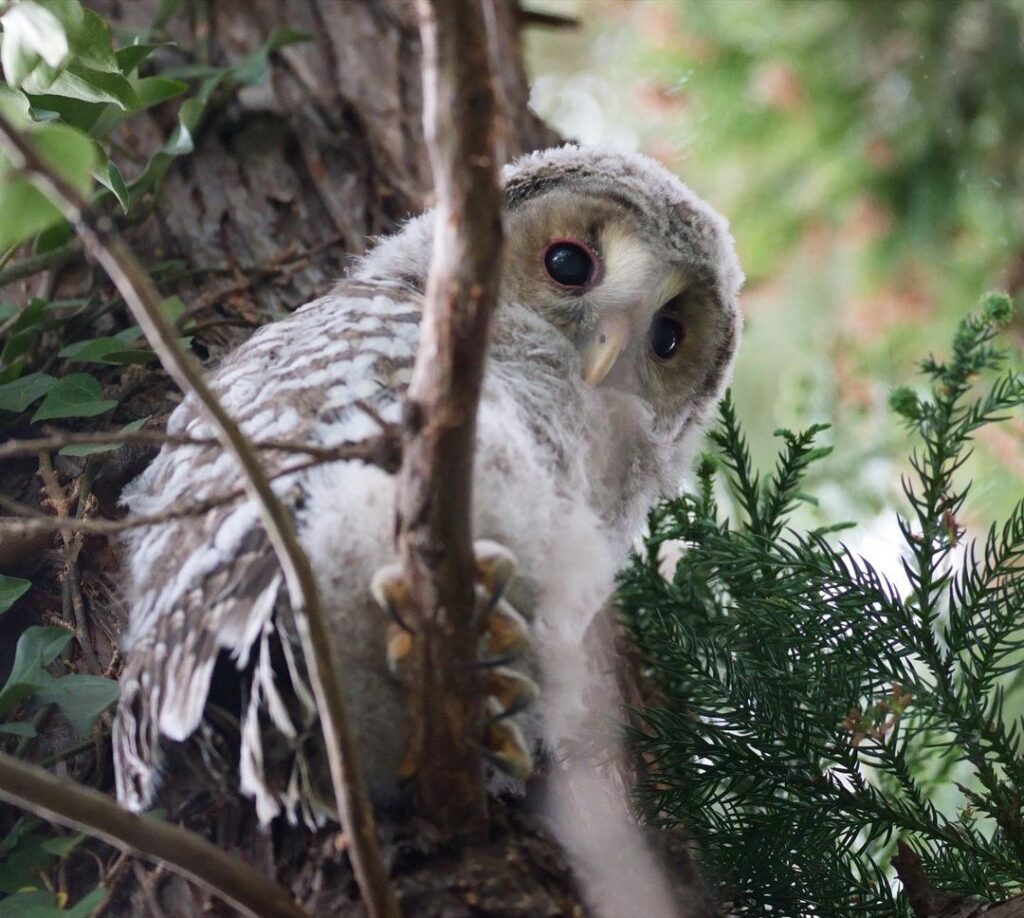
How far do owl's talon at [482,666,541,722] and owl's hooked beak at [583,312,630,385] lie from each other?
675mm

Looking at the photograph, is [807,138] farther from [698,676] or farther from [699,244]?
[698,676]

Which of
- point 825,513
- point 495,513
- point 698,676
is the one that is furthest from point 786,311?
point 495,513

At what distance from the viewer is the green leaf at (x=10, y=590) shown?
1.72 metres

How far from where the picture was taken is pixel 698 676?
1.85m

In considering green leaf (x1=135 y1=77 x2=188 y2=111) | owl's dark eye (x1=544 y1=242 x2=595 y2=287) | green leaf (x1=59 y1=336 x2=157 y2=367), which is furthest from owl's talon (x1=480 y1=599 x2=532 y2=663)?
green leaf (x1=135 y1=77 x2=188 y2=111)

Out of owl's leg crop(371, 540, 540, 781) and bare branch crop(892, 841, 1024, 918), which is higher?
owl's leg crop(371, 540, 540, 781)

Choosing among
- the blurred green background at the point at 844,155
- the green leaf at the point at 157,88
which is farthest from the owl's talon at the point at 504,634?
the blurred green background at the point at 844,155

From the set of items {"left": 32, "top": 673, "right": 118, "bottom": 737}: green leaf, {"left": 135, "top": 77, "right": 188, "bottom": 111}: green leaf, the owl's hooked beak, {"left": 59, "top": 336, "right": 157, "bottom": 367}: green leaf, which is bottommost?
{"left": 32, "top": 673, "right": 118, "bottom": 737}: green leaf

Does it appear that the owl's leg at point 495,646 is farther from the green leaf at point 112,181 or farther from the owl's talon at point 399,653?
the green leaf at point 112,181

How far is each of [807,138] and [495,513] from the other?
9.42 ft

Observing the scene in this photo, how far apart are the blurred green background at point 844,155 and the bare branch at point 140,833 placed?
7.73 ft

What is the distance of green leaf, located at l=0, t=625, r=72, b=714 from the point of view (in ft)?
5.10

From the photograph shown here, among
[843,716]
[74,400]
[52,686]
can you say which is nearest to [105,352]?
[74,400]

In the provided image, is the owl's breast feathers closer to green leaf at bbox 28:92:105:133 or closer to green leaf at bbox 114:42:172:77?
green leaf at bbox 28:92:105:133
